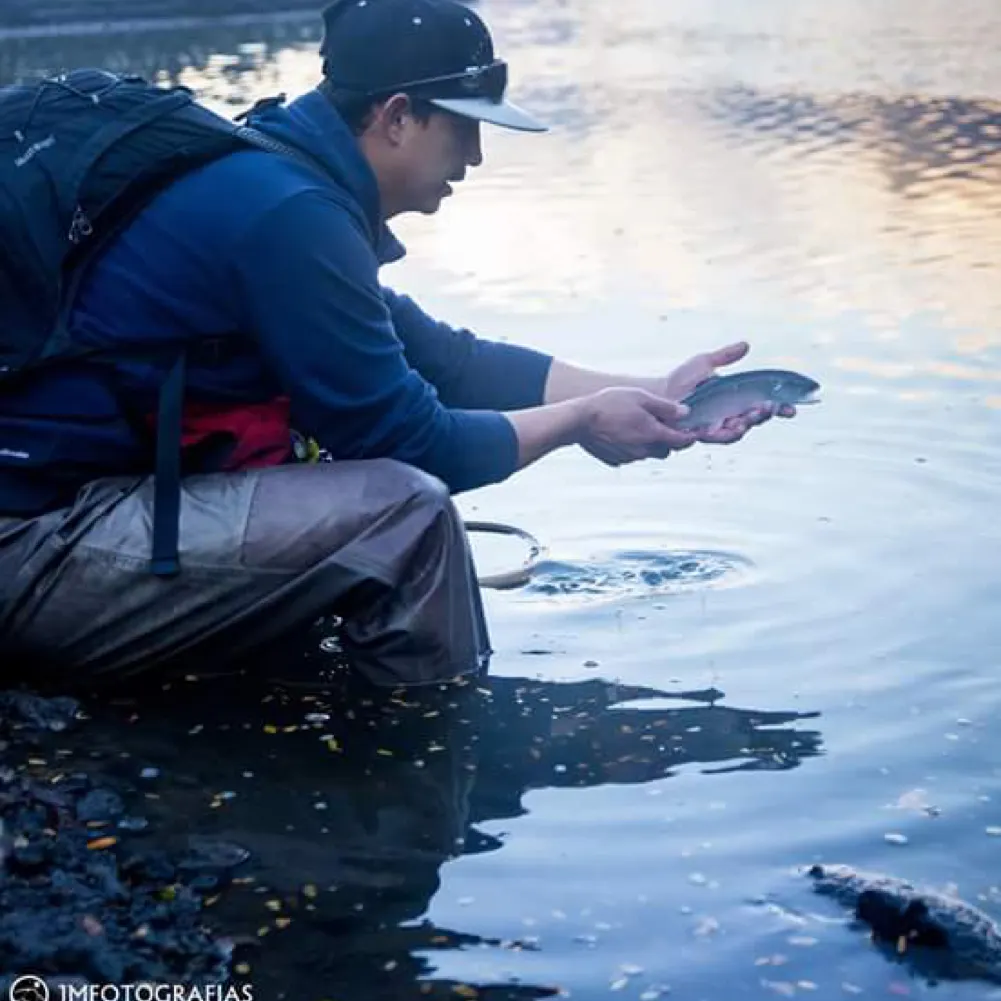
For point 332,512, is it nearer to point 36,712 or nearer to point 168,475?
point 168,475

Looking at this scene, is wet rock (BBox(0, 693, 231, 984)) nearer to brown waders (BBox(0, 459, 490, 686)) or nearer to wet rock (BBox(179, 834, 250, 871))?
wet rock (BBox(179, 834, 250, 871))

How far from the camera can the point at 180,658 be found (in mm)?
5137

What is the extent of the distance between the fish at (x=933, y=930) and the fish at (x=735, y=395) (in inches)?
75.5

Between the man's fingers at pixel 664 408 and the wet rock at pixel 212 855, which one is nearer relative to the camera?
the wet rock at pixel 212 855

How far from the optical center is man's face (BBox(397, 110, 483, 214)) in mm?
5258

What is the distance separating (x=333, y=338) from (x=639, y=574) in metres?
1.88

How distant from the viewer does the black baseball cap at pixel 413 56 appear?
5191mm

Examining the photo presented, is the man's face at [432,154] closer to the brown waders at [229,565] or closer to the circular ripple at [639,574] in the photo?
the brown waders at [229,565]

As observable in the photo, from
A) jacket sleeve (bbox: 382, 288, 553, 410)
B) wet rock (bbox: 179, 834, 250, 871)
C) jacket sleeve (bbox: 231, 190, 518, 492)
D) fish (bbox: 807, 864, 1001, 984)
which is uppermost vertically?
jacket sleeve (bbox: 231, 190, 518, 492)

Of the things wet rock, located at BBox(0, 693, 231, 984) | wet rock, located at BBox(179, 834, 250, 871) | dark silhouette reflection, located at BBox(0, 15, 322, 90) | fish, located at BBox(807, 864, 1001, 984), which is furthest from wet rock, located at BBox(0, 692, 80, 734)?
dark silhouette reflection, located at BBox(0, 15, 322, 90)

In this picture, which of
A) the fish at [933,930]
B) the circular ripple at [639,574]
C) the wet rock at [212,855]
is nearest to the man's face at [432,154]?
the circular ripple at [639,574]

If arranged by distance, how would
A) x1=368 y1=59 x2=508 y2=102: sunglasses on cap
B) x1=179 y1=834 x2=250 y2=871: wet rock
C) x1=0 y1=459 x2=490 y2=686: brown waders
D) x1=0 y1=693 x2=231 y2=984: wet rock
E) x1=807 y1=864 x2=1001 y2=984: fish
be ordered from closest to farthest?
x1=0 y1=693 x2=231 y2=984: wet rock, x1=807 y1=864 x2=1001 y2=984: fish, x1=179 y1=834 x2=250 y2=871: wet rock, x1=0 y1=459 x2=490 y2=686: brown waders, x1=368 y1=59 x2=508 y2=102: sunglasses on cap

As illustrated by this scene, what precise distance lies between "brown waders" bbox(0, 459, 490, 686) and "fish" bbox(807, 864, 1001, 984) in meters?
1.47

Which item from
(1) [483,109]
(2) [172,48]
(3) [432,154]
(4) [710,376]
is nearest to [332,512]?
(3) [432,154]
